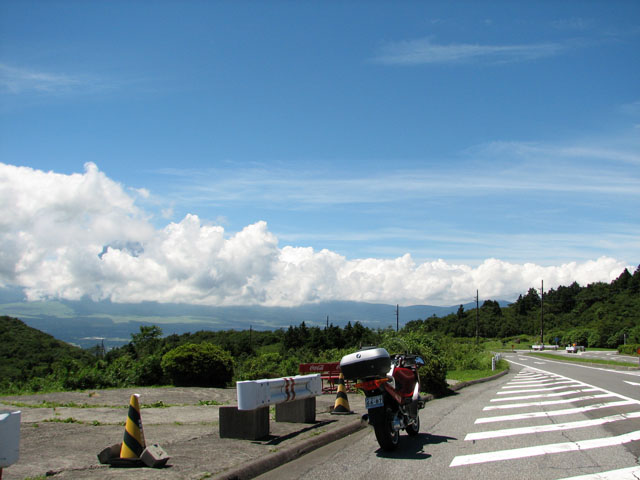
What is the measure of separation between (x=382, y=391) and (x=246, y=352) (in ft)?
123

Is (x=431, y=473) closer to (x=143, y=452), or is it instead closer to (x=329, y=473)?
(x=329, y=473)

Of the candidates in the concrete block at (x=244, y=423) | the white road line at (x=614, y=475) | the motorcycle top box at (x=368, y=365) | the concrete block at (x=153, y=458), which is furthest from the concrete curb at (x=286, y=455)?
the white road line at (x=614, y=475)

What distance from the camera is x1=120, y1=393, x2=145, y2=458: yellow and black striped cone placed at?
645 cm

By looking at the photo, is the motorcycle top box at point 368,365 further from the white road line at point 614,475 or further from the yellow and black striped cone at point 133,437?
the yellow and black striped cone at point 133,437

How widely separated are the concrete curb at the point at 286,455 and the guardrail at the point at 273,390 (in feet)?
2.62

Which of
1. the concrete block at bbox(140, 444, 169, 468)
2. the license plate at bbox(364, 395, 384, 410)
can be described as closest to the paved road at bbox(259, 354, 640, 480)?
the license plate at bbox(364, 395, 384, 410)

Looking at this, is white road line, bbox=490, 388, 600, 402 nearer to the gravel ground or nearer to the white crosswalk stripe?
the white crosswalk stripe

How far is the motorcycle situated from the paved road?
0.31 meters

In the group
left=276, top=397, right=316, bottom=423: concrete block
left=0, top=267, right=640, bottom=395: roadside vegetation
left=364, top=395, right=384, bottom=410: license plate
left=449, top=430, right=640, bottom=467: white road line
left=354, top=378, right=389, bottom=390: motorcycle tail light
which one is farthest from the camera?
left=0, top=267, right=640, bottom=395: roadside vegetation

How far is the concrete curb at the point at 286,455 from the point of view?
20.5ft

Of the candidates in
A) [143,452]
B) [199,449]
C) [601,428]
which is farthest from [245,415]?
[601,428]

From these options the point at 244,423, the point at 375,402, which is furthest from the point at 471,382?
the point at 244,423

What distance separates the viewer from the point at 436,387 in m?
15.2

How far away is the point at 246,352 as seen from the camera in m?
43.8
